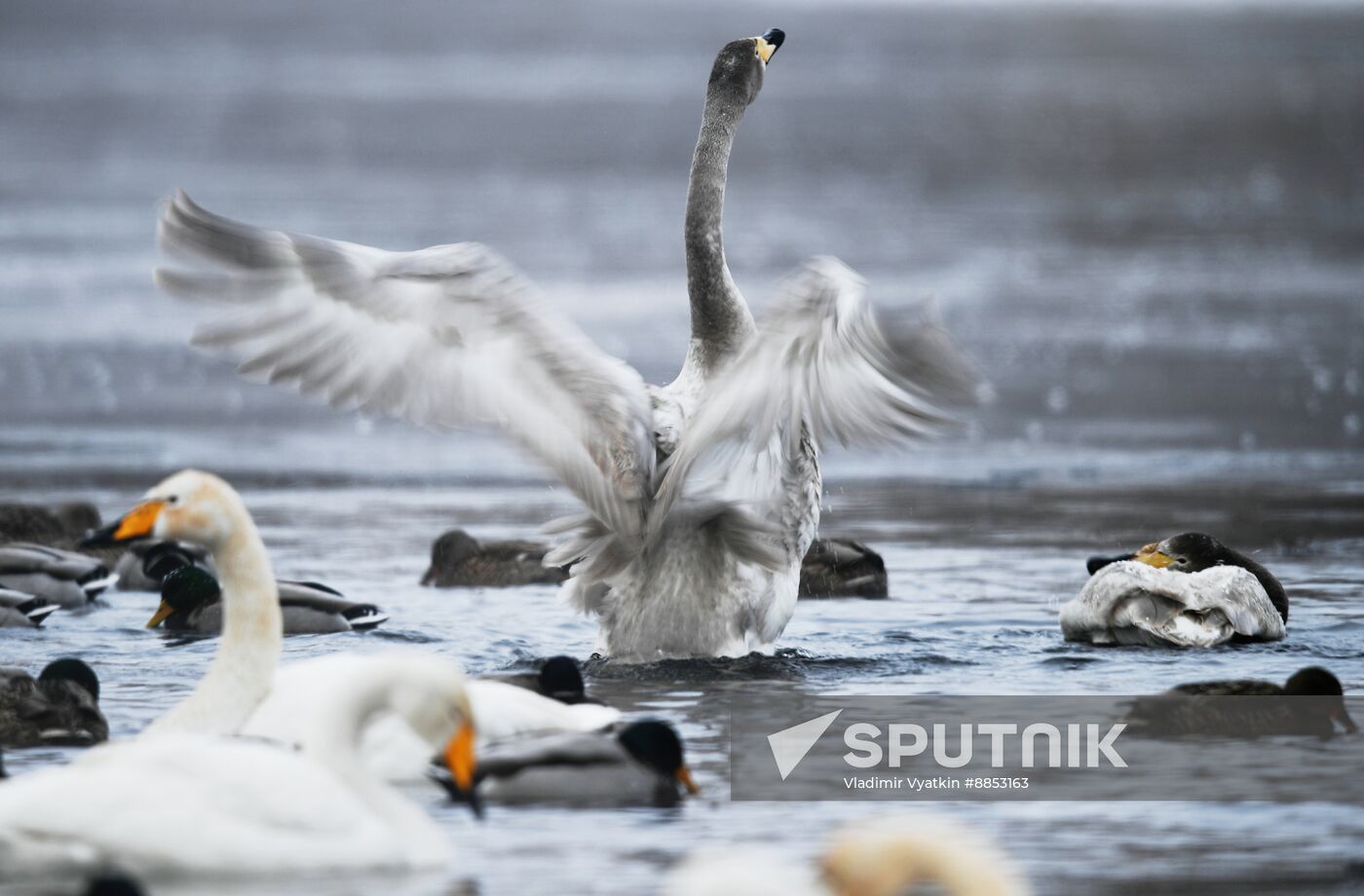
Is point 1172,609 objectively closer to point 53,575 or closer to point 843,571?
point 843,571

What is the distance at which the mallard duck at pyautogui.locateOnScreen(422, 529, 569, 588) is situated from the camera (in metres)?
10.9

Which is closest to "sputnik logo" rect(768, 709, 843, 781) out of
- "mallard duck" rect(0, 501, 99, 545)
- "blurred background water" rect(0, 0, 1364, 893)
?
"blurred background water" rect(0, 0, 1364, 893)

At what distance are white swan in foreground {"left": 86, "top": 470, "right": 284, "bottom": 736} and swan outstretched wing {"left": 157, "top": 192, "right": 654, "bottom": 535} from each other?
178 cm

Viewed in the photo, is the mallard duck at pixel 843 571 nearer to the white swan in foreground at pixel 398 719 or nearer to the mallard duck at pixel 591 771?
the white swan in foreground at pixel 398 719

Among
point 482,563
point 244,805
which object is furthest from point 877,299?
point 244,805

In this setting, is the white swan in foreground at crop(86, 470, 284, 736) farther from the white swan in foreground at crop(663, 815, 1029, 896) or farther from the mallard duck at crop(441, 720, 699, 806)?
the white swan in foreground at crop(663, 815, 1029, 896)

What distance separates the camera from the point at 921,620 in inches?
383

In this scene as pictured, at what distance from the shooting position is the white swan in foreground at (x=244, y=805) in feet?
17.4

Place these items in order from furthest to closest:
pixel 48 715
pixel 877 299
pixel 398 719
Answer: pixel 877 299 < pixel 48 715 < pixel 398 719

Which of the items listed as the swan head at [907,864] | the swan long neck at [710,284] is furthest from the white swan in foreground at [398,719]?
the swan long neck at [710,284]

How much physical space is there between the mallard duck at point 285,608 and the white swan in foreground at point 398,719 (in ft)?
8.76

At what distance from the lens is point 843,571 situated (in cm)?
1052

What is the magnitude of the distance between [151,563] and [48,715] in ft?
13.2

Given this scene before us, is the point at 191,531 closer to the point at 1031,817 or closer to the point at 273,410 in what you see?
the point at 1031,817
